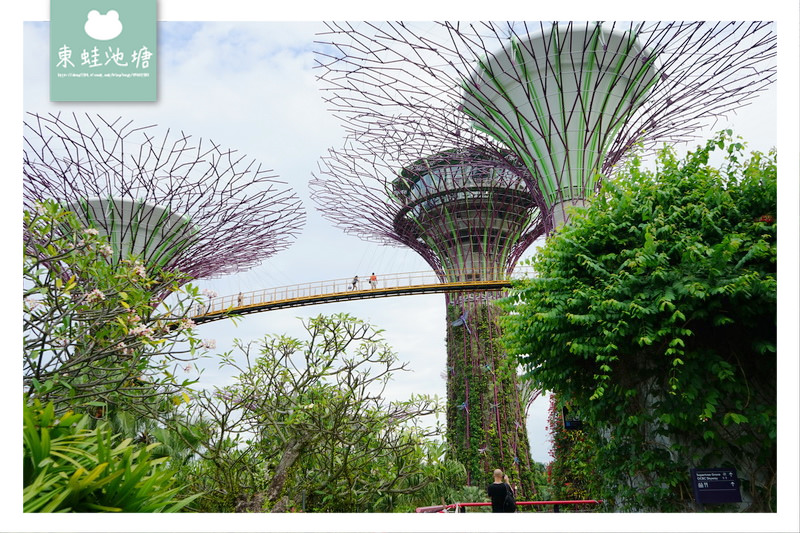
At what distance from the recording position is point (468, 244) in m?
15.3

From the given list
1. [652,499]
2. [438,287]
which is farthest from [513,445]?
[652,499]

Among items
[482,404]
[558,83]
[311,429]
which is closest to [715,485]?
[311,429]

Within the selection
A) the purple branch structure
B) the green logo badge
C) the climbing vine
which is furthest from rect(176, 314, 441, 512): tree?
the climbing vine

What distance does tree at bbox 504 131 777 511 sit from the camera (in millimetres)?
4418

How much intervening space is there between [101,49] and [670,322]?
451cm

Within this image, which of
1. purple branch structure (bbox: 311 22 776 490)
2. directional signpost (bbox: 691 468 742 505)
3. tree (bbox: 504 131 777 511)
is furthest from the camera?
purple branch structure (bbox: 311 22 776 490)

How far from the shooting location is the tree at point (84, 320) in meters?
3.81

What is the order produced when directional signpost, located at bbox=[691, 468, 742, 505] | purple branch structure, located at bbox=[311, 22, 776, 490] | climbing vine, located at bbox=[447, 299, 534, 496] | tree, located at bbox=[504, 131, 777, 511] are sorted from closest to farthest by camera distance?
1. tree, located at bbox=[504, 131, 777, 511]
2. directional signpost, located at bbox=[691, 468, 742, 505]
3. purple branch structure, located at bbox=[311, 22, 776, 490]
4. climbing vine, located at bbox=[447, 299, 534, 496]

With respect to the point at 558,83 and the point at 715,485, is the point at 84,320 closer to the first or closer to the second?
the point at 715,485

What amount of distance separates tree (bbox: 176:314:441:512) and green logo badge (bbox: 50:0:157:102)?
330 centimetres

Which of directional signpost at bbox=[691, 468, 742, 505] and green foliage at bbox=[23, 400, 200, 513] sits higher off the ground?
green foliage at bbox=[23, 400, 200, 513]

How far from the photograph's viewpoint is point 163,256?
11.5 m

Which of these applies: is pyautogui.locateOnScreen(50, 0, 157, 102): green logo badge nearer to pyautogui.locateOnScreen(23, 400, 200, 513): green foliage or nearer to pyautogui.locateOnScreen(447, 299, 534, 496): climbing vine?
pyautogui.locateOnScreen(23, 400, 200, 513): green foliage
